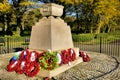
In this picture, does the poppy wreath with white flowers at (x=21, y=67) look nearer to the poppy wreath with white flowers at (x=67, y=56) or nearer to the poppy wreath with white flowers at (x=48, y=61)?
the poppy wreath with white flowers at (x=48, y=61)

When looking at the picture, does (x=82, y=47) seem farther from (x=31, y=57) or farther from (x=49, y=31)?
(x=31, y=57)

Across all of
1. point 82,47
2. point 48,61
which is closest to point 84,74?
point 48,61

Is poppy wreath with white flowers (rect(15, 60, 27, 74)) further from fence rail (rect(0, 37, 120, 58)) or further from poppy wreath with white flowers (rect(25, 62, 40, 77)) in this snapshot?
fence rail (rect(0, 37, 120, 58))

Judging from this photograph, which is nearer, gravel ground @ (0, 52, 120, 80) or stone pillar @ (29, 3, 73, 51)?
gravel ground @ (0, 52, 120, 80)

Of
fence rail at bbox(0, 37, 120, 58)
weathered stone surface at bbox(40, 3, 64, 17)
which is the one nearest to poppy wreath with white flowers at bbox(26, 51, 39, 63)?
weathered stone surface at bbox(40, 3, 64, 17)

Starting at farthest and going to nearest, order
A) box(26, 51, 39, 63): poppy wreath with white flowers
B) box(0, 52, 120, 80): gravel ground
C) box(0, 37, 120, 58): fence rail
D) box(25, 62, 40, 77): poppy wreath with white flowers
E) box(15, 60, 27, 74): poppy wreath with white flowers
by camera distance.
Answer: box(0, 37, 120, 58): fence rail → box(26, 51, 39, 63): poppy wreath with white flowers → box(15, 60, 27, 74): poppy wreath with white flowers → box(25, 62, 40, 77): poppy wreath with white flowers → box(0, 52, 120, 80): gravel ground

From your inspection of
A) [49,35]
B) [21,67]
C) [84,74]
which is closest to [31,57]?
[21,67]

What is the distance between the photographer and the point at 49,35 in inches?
315

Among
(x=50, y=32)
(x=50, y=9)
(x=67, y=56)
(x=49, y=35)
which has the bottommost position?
(x=67, y=56)

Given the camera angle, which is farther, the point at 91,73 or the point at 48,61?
the point at 91,73

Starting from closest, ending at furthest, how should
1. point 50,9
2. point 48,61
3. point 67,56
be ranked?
point 48,61 → point 50,9 → point 67,56

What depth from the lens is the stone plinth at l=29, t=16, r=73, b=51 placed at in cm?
804

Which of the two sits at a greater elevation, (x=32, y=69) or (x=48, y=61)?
(x=48, y=61)

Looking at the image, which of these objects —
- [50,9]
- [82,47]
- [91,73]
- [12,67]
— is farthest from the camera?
[82,47]
